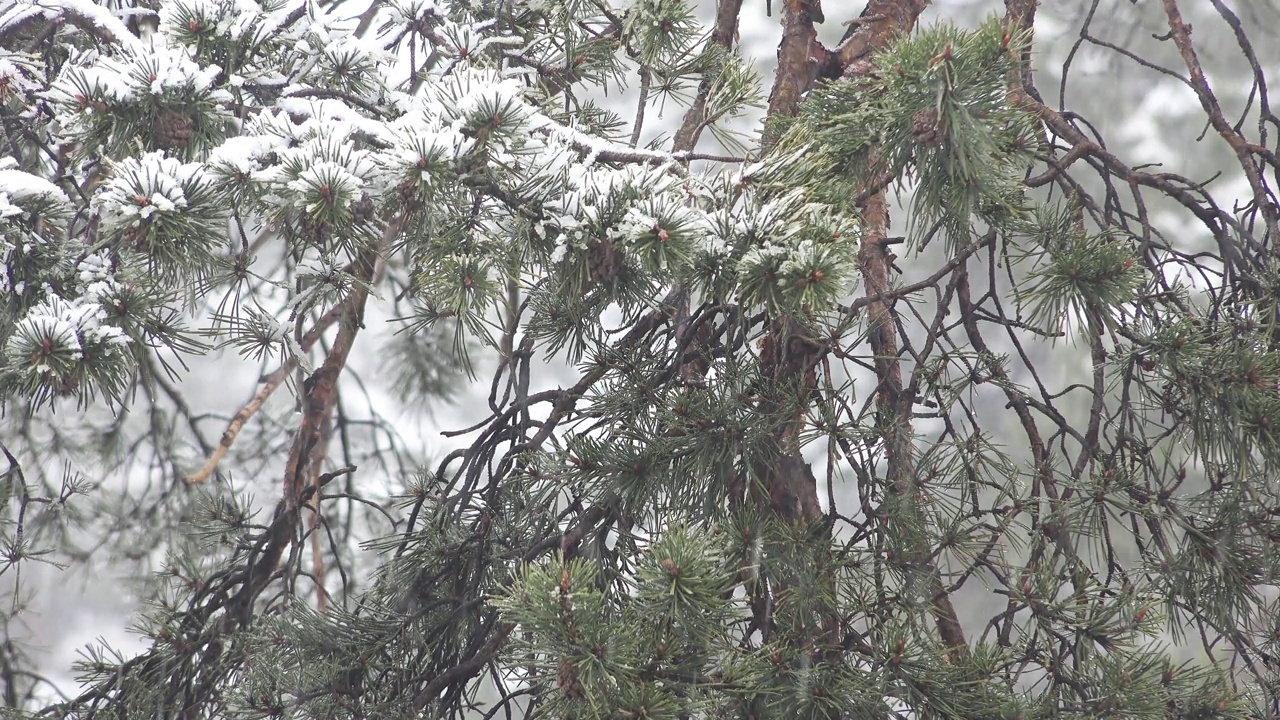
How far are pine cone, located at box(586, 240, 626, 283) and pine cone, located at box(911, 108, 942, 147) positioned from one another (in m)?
0.24

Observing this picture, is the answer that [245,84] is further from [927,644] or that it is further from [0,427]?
[0,427]

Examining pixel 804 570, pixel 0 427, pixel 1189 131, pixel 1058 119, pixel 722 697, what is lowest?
pixel 722 697

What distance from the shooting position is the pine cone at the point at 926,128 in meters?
0.77

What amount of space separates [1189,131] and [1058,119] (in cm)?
370

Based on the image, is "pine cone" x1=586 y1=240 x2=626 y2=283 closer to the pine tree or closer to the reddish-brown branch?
the pine tree

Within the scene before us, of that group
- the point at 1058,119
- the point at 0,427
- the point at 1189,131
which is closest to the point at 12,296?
the point at 1058,119

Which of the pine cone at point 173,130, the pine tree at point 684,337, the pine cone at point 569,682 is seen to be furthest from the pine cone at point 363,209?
the pine cone at point 569,682

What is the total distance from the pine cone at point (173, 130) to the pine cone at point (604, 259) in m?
0.34

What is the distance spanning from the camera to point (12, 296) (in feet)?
3.04

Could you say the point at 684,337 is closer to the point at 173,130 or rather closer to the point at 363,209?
the point at 363,209

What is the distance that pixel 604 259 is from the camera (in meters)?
0.83

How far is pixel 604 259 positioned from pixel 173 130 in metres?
0.36

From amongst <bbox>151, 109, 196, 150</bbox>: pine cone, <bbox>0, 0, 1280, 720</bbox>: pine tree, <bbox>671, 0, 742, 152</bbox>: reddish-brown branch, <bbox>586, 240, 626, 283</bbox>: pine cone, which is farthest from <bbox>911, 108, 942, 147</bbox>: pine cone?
<bbox>151, 109, 196, 150</bbox>: pine cone

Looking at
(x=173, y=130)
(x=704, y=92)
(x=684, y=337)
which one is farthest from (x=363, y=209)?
(x=704, y=92)
